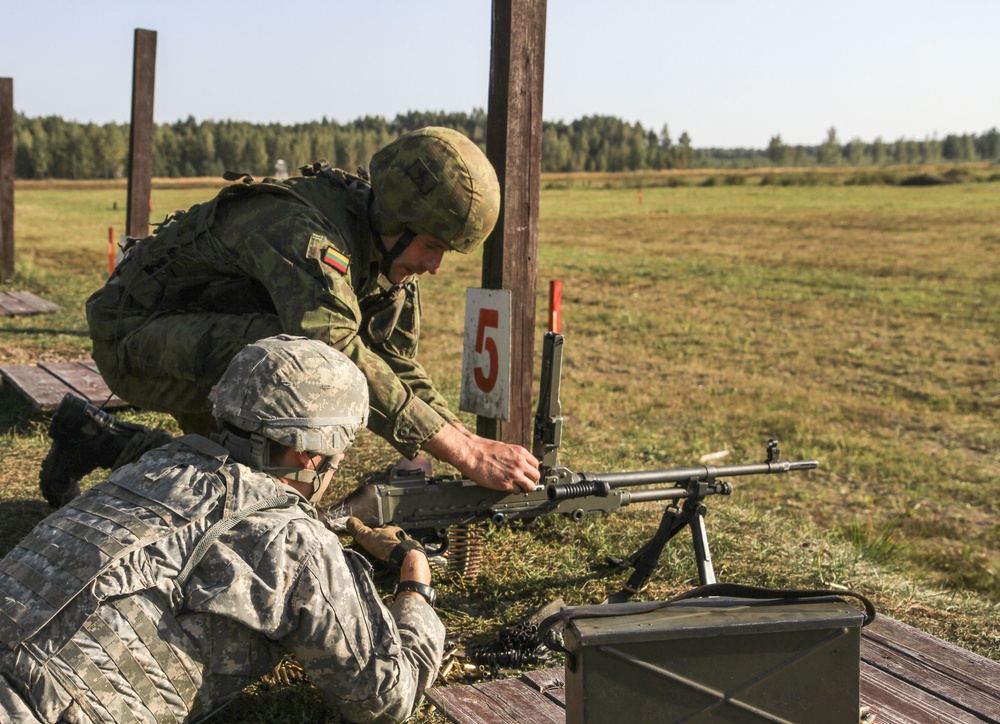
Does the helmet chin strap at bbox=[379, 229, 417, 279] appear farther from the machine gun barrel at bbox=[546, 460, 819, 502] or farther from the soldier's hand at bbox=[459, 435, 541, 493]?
the machine gun barrel at bbox=[546, 460, 819, 502]

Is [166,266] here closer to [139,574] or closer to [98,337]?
[98,337]

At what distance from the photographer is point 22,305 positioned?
1255 centimetres

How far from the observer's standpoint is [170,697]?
8.21 feet

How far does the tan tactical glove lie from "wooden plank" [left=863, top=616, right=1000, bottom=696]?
2000mm

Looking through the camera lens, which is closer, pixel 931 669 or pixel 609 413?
pixel 931 669

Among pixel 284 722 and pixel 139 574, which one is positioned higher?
pixel 139 574

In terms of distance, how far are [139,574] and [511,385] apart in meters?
3.26

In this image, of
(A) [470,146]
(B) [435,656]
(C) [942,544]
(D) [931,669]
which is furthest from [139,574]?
(C) [942,544]

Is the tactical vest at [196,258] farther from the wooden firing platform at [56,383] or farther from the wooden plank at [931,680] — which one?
the wooden plank at [931,680]

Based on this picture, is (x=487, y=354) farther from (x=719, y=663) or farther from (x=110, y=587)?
(x=110, y=587)

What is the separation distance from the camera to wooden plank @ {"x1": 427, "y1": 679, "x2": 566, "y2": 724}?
10.7ft

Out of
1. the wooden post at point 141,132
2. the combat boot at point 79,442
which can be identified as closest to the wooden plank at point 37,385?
the wooden post at point 141,132

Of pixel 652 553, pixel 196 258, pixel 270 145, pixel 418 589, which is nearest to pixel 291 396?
pixel 418 589

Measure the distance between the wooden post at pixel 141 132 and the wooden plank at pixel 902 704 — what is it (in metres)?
7.59
